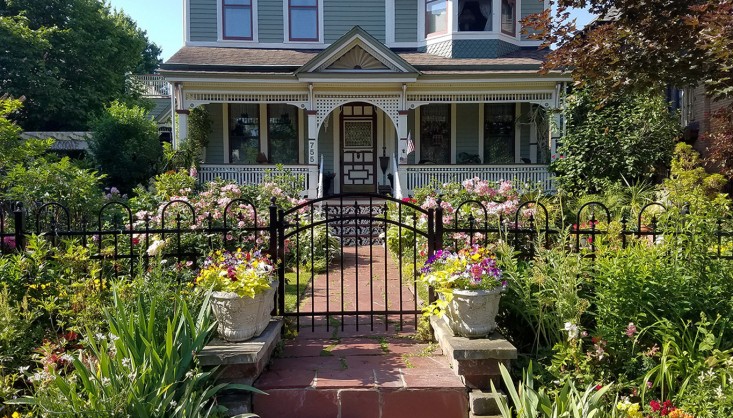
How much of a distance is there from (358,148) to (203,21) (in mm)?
5819

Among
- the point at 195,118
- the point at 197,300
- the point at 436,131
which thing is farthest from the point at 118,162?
the point at 197,300

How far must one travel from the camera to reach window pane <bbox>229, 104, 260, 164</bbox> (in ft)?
52.6

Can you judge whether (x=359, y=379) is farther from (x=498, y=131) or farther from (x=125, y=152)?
(x=125, y=152)

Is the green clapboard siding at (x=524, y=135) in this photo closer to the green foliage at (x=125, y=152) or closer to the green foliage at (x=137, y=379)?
the green foliage at (x=125, y=152)

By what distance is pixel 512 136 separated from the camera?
641 inches

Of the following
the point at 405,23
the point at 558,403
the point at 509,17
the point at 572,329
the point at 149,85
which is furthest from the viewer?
the point at 149,85

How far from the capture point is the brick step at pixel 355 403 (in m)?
3.98

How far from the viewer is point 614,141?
1252 cm

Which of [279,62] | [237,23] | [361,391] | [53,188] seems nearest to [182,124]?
[279,62]

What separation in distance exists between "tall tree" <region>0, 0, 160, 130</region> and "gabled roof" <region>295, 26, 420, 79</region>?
14903 mm

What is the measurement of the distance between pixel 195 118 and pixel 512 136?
29.6ft

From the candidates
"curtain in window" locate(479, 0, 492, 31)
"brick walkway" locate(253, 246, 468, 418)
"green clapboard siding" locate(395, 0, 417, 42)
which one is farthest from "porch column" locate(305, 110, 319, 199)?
"brick walkway" locate(253, 246, 468, 418)

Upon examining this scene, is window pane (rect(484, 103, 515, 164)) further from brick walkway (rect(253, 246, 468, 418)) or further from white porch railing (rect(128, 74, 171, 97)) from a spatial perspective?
white porch railing (rect(128, 74, 171, 97))

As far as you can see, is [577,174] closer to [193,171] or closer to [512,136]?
[512,136]
